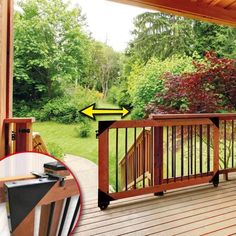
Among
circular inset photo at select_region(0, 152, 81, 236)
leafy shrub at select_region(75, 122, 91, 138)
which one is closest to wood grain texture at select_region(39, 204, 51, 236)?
circular inset photo at select_region(0, 152, 81, 236)

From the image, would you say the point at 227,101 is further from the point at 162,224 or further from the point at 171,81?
the point at 162,224

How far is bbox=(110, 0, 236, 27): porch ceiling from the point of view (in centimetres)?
289

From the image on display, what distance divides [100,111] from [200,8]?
8.28 ft

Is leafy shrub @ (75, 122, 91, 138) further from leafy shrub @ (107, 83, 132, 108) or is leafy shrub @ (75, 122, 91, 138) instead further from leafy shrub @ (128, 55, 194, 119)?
leafy shrub @ (128, 55, 194, 119)

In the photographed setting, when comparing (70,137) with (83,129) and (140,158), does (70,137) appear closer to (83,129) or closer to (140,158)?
(83,129)

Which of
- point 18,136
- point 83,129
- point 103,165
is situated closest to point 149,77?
point 83,129

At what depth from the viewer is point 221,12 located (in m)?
3.28

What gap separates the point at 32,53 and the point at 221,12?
3.25 metres

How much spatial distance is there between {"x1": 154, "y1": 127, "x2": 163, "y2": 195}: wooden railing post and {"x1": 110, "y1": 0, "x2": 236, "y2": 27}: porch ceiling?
4.75 feet

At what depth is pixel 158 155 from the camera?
2895 mm

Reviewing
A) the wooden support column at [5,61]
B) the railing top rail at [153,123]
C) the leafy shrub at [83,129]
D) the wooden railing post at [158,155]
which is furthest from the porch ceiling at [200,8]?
the leafy shrub at [83,129]

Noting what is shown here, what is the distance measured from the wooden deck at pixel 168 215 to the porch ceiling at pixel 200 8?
7.25 feet

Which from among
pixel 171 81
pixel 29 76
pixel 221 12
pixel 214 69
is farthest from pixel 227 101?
pixel 29 76

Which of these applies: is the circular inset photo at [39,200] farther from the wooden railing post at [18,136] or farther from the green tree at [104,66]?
the green tree at [104,66]
